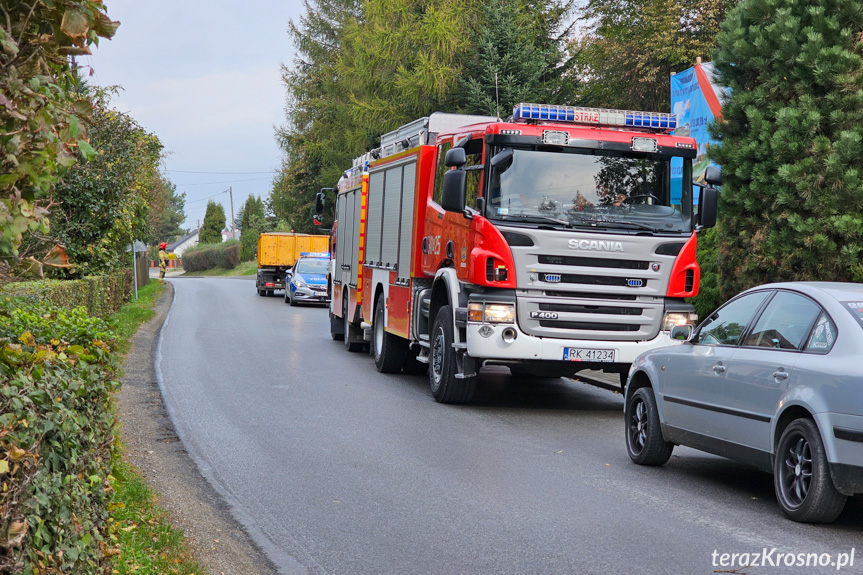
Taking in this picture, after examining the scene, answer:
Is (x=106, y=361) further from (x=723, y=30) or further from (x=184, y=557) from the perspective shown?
(x=723, y=30)

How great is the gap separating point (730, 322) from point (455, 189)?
4.04 meters

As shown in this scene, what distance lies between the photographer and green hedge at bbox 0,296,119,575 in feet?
9.09

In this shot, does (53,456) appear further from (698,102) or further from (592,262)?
(698,102)

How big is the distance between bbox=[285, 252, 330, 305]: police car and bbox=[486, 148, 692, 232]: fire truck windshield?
77.2 ft

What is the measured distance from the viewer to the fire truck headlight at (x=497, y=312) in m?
10.8

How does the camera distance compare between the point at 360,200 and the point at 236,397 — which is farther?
the point at 360,200

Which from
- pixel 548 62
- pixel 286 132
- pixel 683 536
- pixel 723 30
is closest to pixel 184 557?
pixel 683 536

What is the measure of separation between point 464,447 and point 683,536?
10.8 feet

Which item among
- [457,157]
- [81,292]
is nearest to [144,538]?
[457,157]

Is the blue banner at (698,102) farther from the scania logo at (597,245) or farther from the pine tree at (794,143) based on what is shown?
the scania logo at (597,245)

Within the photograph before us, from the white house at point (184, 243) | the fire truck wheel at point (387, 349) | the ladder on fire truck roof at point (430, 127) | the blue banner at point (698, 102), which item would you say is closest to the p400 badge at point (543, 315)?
the ladder on fire truck roof at point (430, 127)

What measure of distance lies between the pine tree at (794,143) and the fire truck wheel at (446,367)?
14.6 feet

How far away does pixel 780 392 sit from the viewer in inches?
259

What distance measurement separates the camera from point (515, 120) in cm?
1158
